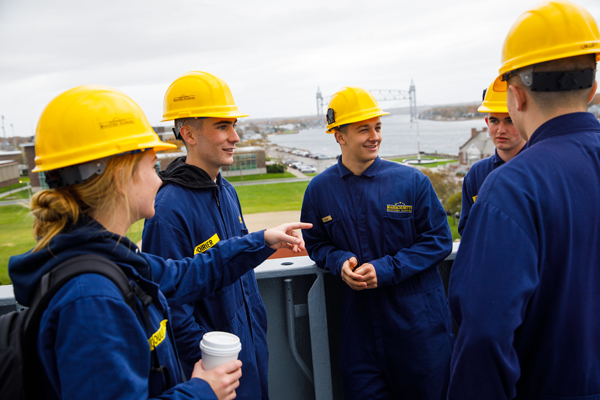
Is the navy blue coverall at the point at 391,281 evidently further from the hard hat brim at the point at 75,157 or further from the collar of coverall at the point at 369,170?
the hard hat brim at the point at 75,157

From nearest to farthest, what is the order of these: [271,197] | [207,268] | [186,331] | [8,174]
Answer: [207,268] < [186,331] < [8,174] < [271,197]

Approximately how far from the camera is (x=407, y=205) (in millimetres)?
2646

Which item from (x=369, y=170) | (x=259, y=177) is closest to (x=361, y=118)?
(x=369, y=170)

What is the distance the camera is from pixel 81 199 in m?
1.27

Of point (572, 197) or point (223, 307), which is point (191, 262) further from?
point (572, 197)

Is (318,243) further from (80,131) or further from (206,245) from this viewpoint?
(80,131)

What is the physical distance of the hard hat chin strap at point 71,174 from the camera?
1.27 metres

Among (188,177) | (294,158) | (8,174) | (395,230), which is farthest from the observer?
(294,158)

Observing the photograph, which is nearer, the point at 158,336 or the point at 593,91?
the point at 158,336

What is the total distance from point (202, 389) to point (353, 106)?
2204 millimetres

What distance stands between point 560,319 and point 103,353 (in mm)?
1309

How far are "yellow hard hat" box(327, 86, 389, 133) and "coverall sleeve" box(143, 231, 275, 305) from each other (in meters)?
1.31

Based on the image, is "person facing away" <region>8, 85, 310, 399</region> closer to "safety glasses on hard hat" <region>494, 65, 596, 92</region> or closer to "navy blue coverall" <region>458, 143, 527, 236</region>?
"safety glasses on hard hat" <region>494, 65, 596, 92</region>

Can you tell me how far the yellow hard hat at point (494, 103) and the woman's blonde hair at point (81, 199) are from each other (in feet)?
8.82
